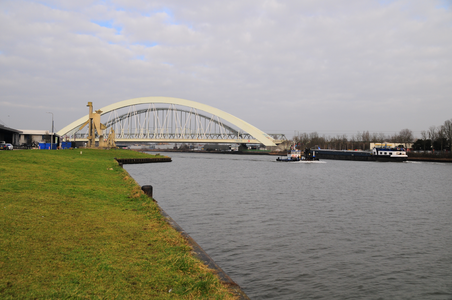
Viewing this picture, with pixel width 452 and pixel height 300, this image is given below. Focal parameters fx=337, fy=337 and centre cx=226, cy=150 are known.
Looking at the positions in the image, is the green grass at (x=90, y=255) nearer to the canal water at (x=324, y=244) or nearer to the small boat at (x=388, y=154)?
the canal water at (x=324, y=244)

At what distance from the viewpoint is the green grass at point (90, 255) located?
502cm

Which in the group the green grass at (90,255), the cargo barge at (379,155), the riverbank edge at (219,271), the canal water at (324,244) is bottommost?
the canal water at (324,244)

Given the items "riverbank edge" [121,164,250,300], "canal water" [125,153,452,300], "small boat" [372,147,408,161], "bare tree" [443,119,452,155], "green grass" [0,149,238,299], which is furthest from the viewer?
"bare tree" [443,119,452,155]

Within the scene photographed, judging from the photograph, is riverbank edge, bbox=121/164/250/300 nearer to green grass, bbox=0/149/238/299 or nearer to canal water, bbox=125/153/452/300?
green grass, bbox=0/149/238/299

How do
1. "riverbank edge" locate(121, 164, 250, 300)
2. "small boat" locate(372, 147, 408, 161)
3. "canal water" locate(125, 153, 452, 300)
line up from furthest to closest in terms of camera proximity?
"small boat" locate(372, 147, 408, 161)
"canal water" locate(125, 153, 452, 300)
"riverbank edge" locate(121, 164, 250, 300)

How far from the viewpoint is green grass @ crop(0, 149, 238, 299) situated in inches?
198

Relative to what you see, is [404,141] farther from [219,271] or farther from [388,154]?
[219,271]

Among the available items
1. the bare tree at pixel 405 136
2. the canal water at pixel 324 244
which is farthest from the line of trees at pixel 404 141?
the canal water at pixel 324 244

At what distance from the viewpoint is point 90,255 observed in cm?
627

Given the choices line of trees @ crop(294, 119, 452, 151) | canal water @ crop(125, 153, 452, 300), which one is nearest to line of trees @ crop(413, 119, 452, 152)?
line of trees @ crop(294, 119, 452, 151)

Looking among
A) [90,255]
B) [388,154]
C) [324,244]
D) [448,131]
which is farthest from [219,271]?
[448,131]

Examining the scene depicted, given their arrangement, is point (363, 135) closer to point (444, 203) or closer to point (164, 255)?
point (444, 203)

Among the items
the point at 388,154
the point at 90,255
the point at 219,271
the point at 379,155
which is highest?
the point at 388,154

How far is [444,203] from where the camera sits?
2236 centimetres
